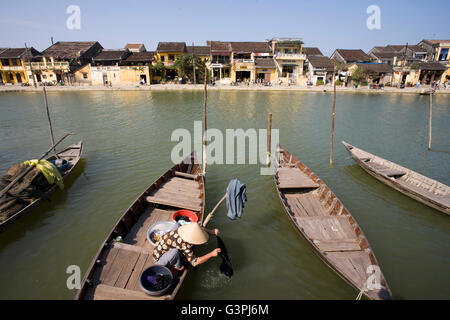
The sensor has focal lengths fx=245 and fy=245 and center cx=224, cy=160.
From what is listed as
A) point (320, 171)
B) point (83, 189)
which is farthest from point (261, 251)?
point (83, 189)

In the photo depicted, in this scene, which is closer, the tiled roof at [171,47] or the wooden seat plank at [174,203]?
the wooden seat plank at [174,203]

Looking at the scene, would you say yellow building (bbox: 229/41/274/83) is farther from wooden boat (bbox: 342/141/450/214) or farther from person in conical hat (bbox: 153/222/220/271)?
person in conical hat (bbox: 153/222/220/271)

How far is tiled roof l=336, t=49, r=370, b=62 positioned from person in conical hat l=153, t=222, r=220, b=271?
2405 inches

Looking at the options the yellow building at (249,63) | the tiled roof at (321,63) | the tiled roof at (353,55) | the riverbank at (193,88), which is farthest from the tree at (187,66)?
the tiled roof at (353,55)

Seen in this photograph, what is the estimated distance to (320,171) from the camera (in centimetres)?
1365

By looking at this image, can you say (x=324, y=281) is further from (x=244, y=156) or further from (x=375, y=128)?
(x=375, y=128)

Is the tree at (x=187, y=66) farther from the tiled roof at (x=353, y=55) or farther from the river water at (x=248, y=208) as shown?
the tiled roof at (x=353, y=55)

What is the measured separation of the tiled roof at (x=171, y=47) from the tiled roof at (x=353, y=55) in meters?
35.7

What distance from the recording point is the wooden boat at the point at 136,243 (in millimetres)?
5336

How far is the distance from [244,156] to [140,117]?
13.8 meters

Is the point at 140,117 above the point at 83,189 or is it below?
above

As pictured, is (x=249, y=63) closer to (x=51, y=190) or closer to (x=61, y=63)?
(x=61, y=63)

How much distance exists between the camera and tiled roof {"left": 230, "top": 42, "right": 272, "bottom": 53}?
5025cm
